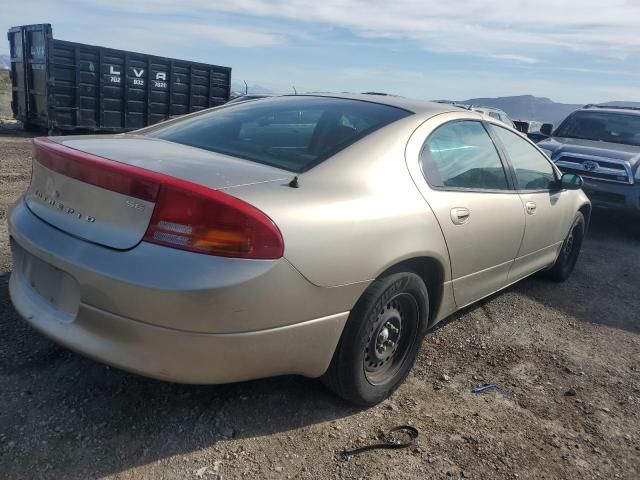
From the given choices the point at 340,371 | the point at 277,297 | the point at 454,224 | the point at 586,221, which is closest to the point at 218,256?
the point at 277,297

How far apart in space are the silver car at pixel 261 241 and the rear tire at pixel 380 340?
0.03 feet

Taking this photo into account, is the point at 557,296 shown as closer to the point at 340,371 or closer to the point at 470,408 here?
the point at 470,408

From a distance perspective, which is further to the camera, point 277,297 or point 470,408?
point 470,408

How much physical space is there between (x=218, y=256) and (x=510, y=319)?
2906mm

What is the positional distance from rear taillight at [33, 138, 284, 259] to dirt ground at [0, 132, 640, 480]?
0.92 m

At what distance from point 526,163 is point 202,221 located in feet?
9.71

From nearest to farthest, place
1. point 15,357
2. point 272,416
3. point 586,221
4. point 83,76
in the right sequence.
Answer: point 272,416
point 15,357
point 586,221
point 83,76

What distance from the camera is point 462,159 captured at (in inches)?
136

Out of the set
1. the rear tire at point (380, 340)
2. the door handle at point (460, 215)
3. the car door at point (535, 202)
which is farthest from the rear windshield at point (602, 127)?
the rear tire at point (380, 340)

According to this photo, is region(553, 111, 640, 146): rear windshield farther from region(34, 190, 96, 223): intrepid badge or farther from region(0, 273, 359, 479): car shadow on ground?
region(34, 190, 96, 223): intrepid badge

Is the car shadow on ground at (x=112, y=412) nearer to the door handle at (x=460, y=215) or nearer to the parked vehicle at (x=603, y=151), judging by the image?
the door handle at (x=460, y=215)

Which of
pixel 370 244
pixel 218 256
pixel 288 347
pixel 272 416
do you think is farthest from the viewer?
pixel 272 416

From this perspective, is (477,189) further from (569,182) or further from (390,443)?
(390,443)

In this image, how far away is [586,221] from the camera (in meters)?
5.61
